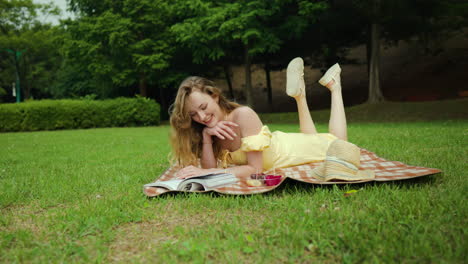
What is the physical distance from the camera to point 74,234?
2.25 m

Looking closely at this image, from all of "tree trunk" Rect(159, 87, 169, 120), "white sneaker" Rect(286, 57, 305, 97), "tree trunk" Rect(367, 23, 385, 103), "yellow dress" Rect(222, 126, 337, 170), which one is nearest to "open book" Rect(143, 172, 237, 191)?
"yellow dress" Rect(222, 126, 337, 170)

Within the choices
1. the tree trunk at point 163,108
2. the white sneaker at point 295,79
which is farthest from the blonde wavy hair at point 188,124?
the tree trunk at point 163,108

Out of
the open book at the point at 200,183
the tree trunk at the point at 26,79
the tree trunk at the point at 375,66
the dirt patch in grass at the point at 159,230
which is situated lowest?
the dirt patch in grass at the point at 159,230

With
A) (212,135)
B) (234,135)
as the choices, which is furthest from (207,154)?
(234,135)

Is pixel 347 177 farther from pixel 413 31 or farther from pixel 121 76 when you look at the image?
pixel 121 76

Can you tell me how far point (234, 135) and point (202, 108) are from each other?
18.4 inches

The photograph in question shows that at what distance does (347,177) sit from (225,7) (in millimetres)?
15012

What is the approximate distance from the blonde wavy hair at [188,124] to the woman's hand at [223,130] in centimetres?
32

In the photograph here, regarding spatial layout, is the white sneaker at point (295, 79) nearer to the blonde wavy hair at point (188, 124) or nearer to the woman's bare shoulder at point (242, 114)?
the blonde wavy hair at point (188, 124)

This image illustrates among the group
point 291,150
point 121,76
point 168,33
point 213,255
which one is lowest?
point 213,255

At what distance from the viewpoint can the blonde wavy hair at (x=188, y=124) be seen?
354cm

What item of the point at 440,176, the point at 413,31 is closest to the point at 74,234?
the point at 440,176

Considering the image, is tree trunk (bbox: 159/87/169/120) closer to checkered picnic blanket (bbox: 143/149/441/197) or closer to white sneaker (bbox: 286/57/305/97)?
white sneaker (bbox: 286/57/305/97)

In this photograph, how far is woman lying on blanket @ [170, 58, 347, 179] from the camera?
135 inches
